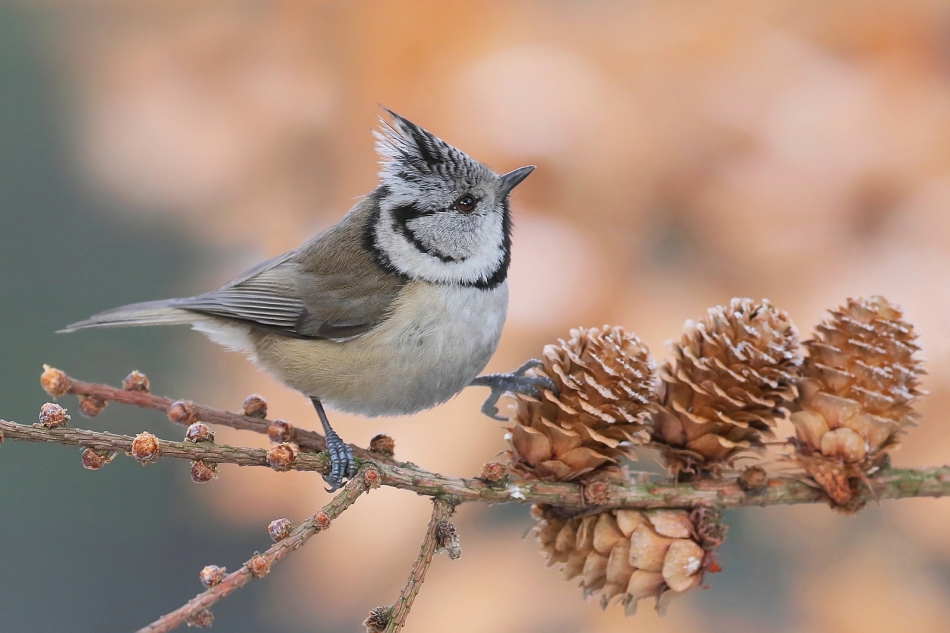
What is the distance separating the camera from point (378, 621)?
2.20ft

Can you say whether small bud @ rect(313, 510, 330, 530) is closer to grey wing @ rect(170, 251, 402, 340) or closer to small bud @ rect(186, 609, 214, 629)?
small bud @ rect(186, 609, 214, 629)

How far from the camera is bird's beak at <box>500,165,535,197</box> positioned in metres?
1.28

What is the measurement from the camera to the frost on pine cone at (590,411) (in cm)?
85

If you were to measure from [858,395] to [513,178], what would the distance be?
0.65m

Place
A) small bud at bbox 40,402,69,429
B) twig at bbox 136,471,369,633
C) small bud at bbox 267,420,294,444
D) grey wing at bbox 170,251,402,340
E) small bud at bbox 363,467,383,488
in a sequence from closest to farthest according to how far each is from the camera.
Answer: twig at bbox 136,471,369,633
small bud at bbox 40,402,69,429
small bud at bbox 363,467,383,488
small bud at bbox 267,420,294,444
grey wing at bbox 170,251,402,340

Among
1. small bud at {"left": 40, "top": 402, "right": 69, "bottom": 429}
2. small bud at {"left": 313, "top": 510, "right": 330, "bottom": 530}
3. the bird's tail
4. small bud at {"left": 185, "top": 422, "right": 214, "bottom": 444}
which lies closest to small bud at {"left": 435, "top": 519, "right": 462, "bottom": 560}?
small bud at {"left": 313, "top": 510, "right": 330, "bottom": 530}

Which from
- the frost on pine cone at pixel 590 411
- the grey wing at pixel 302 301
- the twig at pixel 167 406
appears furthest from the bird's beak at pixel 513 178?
the twig at pixel 167 406

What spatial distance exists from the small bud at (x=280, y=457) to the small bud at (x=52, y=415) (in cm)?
18

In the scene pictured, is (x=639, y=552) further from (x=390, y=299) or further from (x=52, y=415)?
(x=390, y=299)

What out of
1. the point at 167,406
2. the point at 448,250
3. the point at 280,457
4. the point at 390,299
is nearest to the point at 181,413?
the point at 167,406

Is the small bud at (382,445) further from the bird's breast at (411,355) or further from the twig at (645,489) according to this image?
the bird's breast at (411,355)

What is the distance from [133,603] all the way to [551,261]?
954 millimetres

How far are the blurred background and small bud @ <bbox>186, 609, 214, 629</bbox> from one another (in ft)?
2.49

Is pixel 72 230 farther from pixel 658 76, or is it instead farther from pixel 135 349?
pixel 658 76
